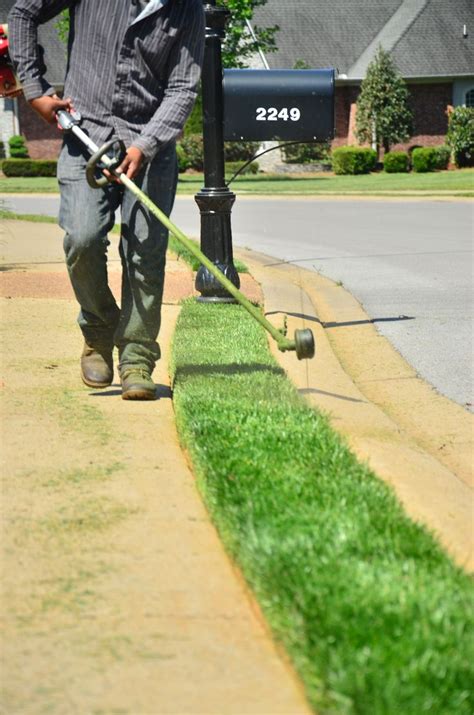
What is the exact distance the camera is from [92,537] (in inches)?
154

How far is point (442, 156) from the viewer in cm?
4231

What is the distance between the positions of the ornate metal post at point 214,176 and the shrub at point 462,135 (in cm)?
3447

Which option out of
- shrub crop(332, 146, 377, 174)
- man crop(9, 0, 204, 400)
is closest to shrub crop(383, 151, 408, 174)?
shrub crop(332, 146, 377, 174)

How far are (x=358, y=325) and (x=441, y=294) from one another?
1.65 m

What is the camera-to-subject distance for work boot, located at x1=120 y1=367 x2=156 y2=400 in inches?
233

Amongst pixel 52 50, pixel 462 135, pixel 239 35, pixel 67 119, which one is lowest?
pixel 462 135

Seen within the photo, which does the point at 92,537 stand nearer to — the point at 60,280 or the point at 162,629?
the point at 162,629

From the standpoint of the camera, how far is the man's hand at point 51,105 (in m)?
5.71

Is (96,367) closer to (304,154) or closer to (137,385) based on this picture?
(137,385)

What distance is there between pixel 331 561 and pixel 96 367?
3.06 m

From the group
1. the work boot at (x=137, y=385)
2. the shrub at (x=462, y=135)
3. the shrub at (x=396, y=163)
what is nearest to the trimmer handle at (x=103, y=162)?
the work boot at (x=137, y=385)

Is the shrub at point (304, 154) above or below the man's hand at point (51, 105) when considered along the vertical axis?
below

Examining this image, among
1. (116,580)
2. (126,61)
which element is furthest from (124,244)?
(116,580)

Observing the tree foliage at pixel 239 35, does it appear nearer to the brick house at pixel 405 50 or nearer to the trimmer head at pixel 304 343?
the brick house at pixel 405 50
